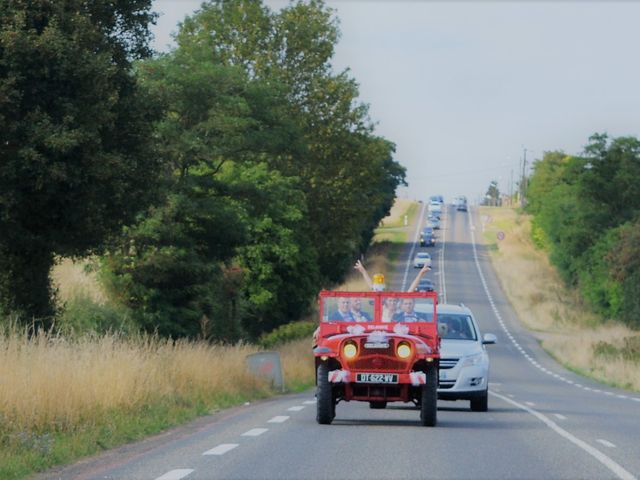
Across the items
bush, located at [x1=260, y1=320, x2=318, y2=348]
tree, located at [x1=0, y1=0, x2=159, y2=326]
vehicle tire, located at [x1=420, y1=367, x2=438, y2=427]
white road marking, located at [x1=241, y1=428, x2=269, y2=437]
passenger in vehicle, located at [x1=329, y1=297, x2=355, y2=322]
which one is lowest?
bush, located at [x1=260, y1=320, x2=318, y2=348]

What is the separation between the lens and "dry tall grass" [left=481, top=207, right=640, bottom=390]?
54.7 meters

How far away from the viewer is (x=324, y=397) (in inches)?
739

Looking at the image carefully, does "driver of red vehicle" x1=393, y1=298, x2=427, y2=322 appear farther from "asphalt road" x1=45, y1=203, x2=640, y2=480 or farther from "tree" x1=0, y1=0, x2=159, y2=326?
"tree" x1=0, y1=0, x2=159, y2=326

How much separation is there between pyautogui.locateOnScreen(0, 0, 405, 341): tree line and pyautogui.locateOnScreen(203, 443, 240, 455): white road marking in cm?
1373

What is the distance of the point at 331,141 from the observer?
227 feet

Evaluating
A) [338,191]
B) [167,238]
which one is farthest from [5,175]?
[338,191]

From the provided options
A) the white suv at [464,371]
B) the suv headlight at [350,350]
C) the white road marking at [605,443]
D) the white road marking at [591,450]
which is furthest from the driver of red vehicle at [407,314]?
the white road marking at [605,443]

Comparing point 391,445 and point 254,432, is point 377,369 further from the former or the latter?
point 391,445

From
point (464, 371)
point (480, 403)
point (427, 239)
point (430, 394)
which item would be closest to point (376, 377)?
point (430, 394)

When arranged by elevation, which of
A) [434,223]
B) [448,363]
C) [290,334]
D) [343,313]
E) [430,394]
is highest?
[434,223]

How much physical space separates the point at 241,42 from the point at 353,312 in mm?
52307

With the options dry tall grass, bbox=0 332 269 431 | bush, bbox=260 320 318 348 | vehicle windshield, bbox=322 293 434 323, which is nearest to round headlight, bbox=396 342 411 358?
vehicle windshield, bbox=322 293 434 323

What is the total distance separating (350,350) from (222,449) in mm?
4103

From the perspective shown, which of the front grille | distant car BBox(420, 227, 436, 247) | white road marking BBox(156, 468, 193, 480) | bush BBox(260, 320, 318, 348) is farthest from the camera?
distant car BBox(420, 227, 436, 247)
